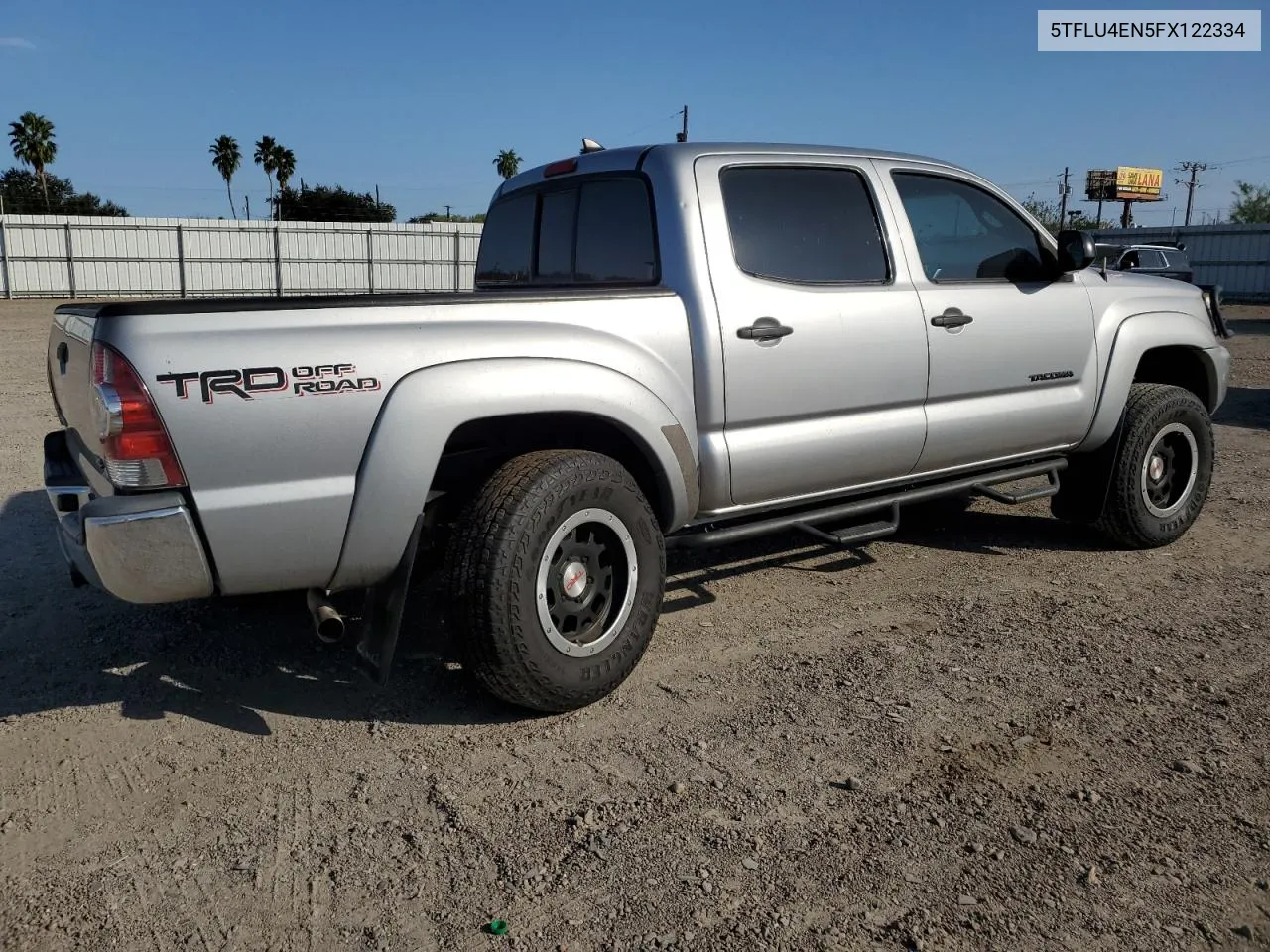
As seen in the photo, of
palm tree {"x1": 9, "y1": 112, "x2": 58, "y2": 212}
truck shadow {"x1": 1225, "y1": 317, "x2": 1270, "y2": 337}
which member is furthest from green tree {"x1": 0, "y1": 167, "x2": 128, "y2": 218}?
truck shadow {"x1": 1225, "y1": 317, "x2": 1270, "y2": 337}

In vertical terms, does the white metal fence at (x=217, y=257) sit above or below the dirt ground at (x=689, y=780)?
above

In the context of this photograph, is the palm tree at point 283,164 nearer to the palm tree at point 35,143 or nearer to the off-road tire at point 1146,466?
the palm tree at point 35,143

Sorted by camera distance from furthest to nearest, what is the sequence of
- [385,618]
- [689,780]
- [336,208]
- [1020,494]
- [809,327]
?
[336,208] → [1020,494] → [809,327] → [385,618] → [689,780]

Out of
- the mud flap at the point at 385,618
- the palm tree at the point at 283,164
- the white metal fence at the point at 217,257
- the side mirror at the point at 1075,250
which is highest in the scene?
the palm tree at the point at 283,164

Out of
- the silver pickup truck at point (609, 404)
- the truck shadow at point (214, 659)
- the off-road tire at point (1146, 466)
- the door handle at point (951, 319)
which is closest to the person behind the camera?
the silver pickup truck at point (609, 404)

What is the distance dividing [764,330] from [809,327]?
24 centimetres

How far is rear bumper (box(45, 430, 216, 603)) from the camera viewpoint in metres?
2.96

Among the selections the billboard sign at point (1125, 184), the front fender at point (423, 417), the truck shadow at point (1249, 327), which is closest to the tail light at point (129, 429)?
the front fender at point (423, 417)

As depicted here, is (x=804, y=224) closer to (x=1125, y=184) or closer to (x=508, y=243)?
(x=508, y=243)

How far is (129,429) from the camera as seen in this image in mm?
2912

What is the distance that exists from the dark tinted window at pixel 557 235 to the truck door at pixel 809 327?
0.79m

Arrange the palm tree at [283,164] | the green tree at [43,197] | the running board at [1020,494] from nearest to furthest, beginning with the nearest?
the running board at [1020,494]
the green tree at [43,197]
the palm tree at [283,164]

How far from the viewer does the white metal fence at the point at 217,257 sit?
30391 millimetres

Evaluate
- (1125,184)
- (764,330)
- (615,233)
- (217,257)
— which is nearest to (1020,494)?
(764,330)
